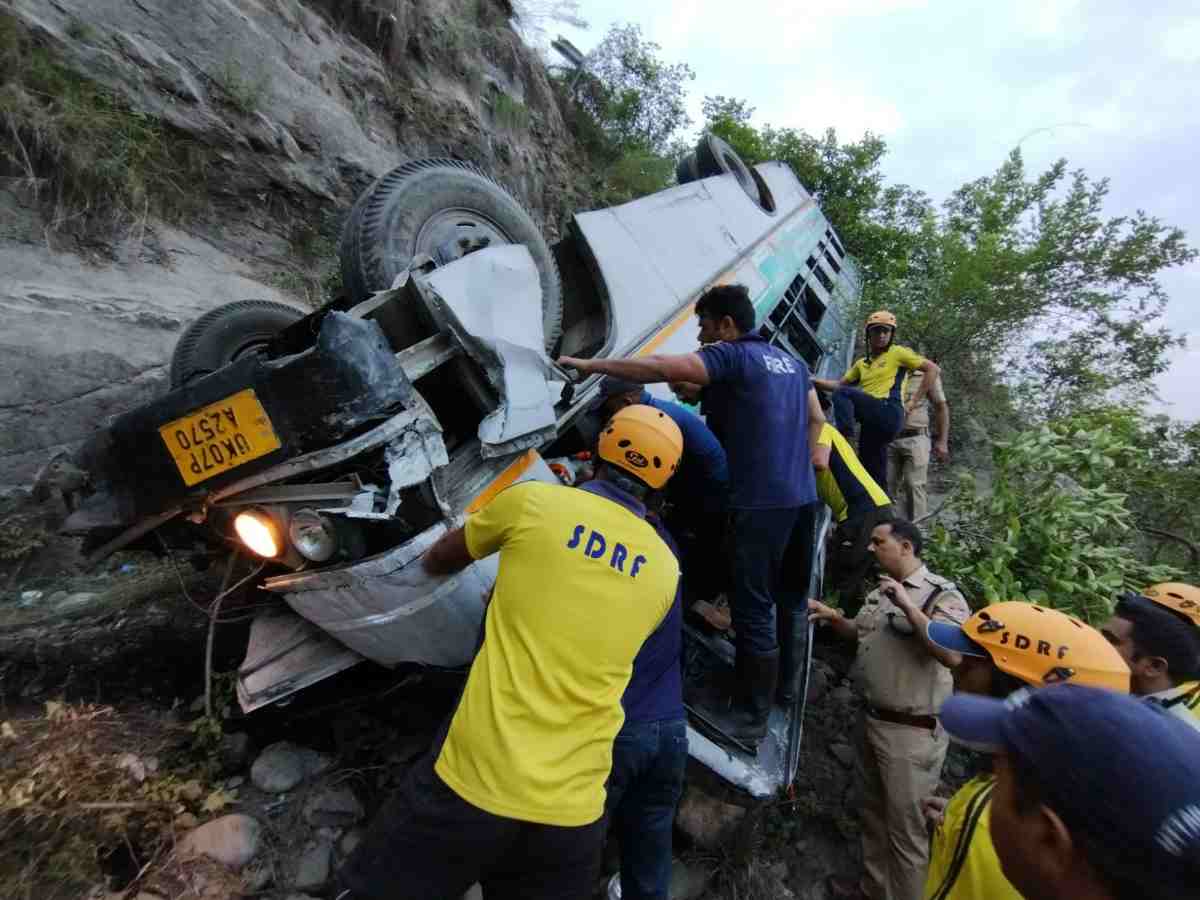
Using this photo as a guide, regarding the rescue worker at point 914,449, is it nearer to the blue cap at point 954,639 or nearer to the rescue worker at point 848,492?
the rescue worker at point 848,492

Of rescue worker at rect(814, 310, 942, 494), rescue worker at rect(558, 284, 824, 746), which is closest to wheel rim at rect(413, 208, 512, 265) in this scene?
rescue worker at rect(558, 284, 824, 746)

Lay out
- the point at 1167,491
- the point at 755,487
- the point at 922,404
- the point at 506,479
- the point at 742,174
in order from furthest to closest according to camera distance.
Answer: the point at 742,174
the point at 1167,491
the point at 922,404
the point at 755,487
the point at 506,479

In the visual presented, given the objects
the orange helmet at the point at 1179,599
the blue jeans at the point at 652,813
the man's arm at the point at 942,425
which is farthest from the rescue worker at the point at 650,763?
the man's arm at the point at 942,425

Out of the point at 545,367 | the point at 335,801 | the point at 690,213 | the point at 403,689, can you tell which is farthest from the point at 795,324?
the point at 335,801

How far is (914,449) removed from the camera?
4.54 metres

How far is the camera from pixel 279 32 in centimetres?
541

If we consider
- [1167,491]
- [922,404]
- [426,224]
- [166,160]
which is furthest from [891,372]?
[166,160]

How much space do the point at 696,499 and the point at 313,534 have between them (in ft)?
5.10

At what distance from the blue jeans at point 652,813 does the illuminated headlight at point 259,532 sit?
45.2 inches

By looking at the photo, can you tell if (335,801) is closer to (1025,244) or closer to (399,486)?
(399,486)

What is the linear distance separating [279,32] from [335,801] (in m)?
6.19

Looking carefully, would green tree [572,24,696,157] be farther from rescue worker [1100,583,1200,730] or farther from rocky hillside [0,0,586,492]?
rescue worker [1100,583,1200,730]

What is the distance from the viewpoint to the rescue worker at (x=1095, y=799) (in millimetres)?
611

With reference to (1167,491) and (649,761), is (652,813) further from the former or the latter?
(1167,491)
